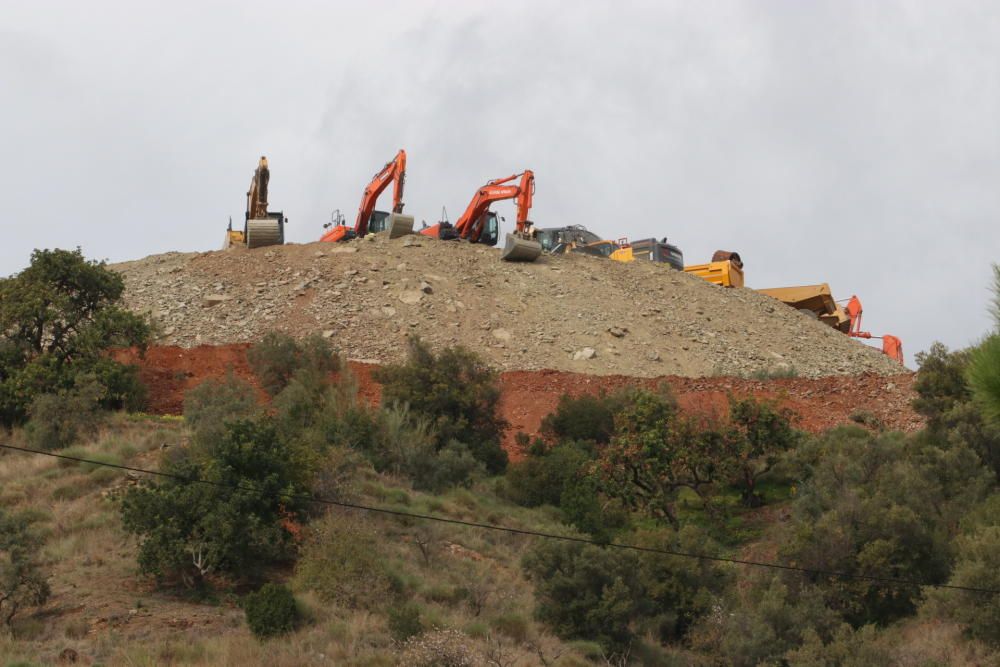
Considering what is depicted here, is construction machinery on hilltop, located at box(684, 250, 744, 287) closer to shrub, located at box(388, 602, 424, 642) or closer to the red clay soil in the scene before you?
the red clay soil

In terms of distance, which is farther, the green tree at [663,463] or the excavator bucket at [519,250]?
the excavator bucket at [519,250]

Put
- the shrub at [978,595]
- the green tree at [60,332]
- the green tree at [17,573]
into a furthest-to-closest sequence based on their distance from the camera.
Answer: the green tree at [60,332] < the shrub at [978,595] < the green tree at [17,573]

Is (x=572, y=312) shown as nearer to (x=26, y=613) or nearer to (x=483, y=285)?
(x=483, y=285)

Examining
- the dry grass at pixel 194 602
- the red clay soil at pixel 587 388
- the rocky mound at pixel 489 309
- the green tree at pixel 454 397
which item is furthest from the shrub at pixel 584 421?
the rocky mound at pixel 489 309

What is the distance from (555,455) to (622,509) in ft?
9.69

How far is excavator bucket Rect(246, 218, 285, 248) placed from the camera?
51562 mm

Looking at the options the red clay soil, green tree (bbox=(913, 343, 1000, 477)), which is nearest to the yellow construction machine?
the red clay soil

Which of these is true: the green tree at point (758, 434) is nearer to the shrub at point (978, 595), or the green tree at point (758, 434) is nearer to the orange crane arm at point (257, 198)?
the shrub at point (978, 595)

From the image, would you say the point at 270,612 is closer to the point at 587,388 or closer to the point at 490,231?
the point at 587,388

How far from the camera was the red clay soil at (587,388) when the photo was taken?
34.8m

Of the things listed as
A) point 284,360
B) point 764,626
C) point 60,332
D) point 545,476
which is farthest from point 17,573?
point 284,360

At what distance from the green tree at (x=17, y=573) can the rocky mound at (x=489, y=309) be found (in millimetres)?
20724

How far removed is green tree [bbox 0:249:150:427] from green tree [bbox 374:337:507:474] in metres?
7.07

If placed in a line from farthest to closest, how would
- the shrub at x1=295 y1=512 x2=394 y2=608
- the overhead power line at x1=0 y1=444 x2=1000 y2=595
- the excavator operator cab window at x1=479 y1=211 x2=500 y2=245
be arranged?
1. the excavator operator cab window at x1=479 y1=211 x2=500 y2=245
2. the overhead power line at x1=0 y1=444 x2=1000 y2=595
3. the shrub at x1=295 y1=512 x2=394 y2=608
